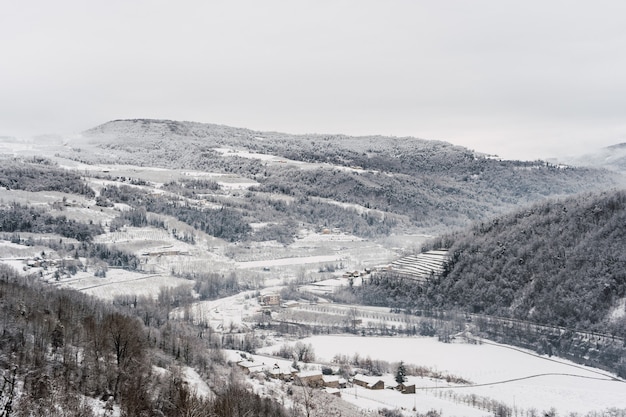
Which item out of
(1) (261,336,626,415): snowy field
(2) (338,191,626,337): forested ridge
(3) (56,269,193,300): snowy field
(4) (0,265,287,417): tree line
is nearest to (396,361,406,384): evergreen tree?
(1) (261,336,626,415): snowy field

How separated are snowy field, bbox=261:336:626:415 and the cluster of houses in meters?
1.08

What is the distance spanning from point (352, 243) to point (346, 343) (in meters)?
67.3

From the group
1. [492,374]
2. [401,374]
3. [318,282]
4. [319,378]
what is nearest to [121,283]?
[318,282]

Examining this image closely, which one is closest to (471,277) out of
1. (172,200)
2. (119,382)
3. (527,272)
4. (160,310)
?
(527,272)

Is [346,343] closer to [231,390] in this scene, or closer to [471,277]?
[471,277]

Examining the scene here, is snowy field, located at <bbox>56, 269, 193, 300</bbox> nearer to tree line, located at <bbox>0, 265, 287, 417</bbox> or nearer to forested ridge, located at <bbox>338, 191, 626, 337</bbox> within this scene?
forested ridge, located at <bbox>338, 191, 626, 337</bbox>

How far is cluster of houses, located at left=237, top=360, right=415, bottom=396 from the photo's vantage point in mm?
48938

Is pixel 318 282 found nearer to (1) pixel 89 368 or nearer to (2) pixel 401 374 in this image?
(2) pixel 401 374

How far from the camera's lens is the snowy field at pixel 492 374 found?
153 ft

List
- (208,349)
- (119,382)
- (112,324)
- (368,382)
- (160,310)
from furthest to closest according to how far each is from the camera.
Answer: (160,310) → (208,349) → (368,382) → (112,324) → (119,382)

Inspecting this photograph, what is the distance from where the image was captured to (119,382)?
3316cm

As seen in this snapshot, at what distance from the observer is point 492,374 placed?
178 feet

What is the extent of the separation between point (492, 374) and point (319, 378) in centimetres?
1522

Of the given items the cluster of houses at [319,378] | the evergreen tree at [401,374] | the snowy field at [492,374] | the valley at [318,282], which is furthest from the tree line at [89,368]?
the snowy field at [492,374]
